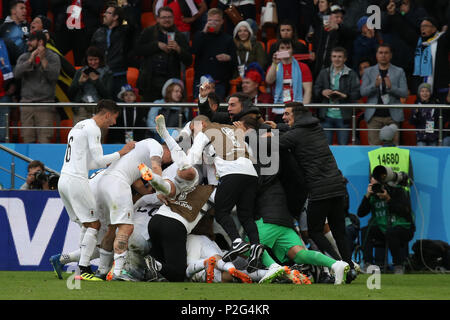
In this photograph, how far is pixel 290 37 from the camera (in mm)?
15352

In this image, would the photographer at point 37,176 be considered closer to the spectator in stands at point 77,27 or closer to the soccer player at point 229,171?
the spectator in stands at point 77,27

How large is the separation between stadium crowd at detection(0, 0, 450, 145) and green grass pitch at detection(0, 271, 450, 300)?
4222 mm

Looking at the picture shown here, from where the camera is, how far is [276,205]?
36.0 ft

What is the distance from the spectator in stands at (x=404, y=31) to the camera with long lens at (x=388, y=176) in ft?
9.14

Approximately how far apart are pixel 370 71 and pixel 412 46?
1.42 m

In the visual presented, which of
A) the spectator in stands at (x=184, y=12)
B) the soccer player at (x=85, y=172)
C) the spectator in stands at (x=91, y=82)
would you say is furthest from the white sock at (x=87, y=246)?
the spectator in stands at (x=184, y=12)

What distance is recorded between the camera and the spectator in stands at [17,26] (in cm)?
1566

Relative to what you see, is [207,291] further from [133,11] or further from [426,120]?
[133,11]

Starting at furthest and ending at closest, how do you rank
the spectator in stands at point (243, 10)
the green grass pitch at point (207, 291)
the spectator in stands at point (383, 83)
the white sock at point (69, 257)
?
1. the spectator in stands at point (243, 10)
2. the spectator in stands at point (383, 83)
3. the white sock at point (69, 257)
4. the green grass pitch at point (207, 291)

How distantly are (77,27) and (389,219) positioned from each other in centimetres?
639

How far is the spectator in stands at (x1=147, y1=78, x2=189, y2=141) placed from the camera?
14461mm

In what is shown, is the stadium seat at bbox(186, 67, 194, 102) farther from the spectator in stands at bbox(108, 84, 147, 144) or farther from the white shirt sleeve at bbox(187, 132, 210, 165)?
the white shirt sleeve at bbox(187, 132, 210, 165)
